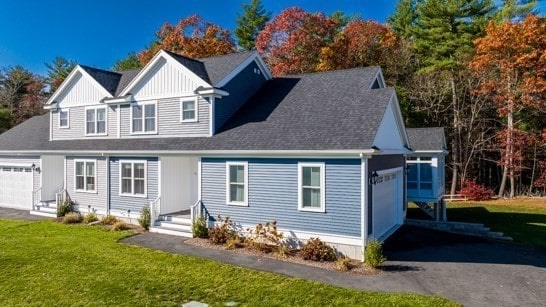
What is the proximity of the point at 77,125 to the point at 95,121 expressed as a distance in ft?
4.99

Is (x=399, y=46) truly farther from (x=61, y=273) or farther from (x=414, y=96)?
(x=61, y=273)

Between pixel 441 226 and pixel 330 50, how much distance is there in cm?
1739

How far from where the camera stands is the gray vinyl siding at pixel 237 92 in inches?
596

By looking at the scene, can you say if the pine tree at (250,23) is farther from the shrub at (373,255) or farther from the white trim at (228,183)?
the shrub at (373,255)

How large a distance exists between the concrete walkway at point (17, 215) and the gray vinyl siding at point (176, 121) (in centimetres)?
784

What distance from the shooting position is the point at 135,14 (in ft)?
110

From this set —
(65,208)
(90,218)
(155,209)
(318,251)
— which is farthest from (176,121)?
(318,251)

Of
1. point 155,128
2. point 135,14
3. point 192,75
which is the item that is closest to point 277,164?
point 192,75

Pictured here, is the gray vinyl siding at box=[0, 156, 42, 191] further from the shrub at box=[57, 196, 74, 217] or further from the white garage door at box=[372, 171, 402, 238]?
the white garage door at box=[372, 171, 402, 238]

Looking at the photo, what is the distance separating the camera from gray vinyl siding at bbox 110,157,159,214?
15.2 m

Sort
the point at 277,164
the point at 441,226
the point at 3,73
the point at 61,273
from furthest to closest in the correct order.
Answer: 1. the point at 3,73
2. the point at 441,226
3. the point at 277,164
4. the point at 61,273

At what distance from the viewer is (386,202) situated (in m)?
14.2

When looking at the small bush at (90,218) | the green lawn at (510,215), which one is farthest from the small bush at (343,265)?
the small bush at (90,218)

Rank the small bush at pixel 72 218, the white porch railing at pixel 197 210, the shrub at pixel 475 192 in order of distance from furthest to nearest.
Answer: the shrub at pixel 475 192
the small bush at pixel 72 218
the white porch railing at pixel 197 210
